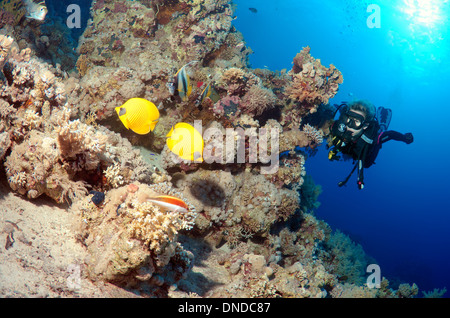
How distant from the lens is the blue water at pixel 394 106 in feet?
126

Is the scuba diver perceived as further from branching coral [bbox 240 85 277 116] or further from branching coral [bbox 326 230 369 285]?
branching coral [bbox 326 230 369 285]

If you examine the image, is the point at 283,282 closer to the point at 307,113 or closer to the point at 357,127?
the point at 357,127

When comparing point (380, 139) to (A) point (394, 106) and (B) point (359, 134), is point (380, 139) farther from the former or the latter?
(A) point (394, 106)

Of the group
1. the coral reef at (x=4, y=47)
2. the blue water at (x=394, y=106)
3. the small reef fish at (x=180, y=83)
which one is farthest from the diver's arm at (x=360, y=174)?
the blue water at (x=394, y=106)

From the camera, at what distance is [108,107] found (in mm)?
5656

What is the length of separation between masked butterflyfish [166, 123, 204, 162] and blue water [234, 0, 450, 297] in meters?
30.7

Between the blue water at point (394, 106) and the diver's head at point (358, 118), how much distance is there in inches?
1075

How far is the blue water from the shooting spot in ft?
126

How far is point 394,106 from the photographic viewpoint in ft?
284

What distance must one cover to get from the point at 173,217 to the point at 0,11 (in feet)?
31.3

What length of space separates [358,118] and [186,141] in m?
4.07

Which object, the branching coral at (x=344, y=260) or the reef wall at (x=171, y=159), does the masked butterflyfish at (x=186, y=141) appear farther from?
the branching coral at (x=344, y=260)
